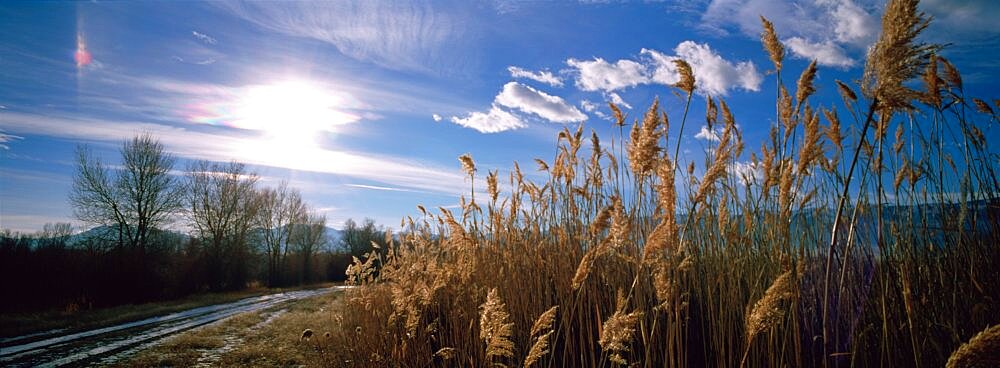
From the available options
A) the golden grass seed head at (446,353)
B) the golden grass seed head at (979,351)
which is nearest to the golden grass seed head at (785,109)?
the golden grass seed head at (979,351)

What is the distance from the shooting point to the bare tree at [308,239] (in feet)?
126

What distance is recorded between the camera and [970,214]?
287cm

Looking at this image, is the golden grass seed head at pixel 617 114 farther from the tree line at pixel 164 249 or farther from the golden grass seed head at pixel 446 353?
the tree line at pixel 164 249

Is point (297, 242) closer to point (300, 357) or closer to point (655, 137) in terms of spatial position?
point (300, 357)

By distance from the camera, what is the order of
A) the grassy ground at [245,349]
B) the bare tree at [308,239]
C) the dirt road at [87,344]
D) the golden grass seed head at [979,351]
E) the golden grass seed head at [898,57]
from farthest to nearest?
the bare tree at [308,239] < the dirt road at [87,344] < the grassy ground at [245,349] < the golden grass seed head at [898,57] < the golden grass seed head at [979,351]

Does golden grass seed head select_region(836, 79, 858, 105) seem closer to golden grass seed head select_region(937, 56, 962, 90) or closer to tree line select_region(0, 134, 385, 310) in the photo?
golden grass seed head select_region(937, 56, 962, 90)

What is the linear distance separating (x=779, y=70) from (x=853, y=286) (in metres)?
1.40

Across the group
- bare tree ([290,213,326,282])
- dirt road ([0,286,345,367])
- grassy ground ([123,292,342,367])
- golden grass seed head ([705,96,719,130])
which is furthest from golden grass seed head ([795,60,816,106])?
bare tree ([290,213,326,282])

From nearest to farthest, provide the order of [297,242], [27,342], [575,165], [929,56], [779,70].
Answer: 1. [929,56]
2. [779,70]
3. [575,165]
4. [27,342]
5. [297,242]

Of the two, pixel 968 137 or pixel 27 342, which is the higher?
pixel 968 137

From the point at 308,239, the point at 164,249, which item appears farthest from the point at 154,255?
the point at 308,239

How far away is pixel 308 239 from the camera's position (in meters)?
41.5

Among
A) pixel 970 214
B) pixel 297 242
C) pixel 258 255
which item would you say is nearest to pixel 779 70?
pixel 970 214

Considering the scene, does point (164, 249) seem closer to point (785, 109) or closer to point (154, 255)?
point (154, 255)
